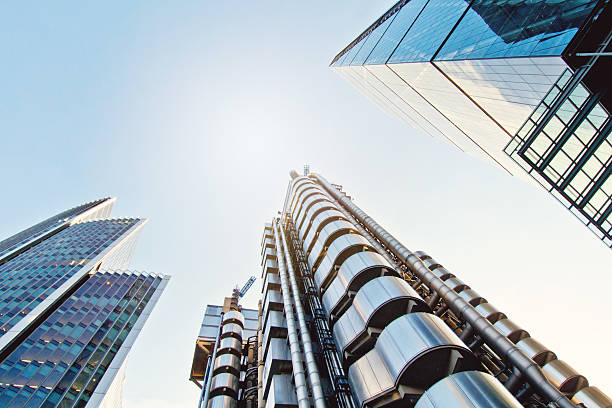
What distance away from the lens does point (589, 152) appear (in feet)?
50.4

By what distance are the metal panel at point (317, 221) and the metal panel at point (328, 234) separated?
0.72m

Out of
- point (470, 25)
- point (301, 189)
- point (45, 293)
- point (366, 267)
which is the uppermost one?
point (45, 293)

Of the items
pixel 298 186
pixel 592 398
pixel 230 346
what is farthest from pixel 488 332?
pixel 298 186

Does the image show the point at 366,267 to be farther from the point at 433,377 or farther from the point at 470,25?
the point at 470,25

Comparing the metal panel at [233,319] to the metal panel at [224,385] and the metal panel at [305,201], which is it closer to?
the metal panel at [224,385]

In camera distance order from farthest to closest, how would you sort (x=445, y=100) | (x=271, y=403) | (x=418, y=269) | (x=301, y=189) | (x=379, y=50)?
(x=379, y=50) < (x=301, y=189) < (x=445, y=100) < (x=418, y=269) < (x=271, y=403)

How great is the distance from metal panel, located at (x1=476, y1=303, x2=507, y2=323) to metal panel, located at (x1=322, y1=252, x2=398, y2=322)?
39.5 feet

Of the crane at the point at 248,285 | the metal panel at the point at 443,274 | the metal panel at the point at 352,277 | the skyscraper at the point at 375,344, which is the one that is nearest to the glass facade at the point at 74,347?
the skyscraper at the point at 375,344

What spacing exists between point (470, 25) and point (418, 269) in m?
19.3

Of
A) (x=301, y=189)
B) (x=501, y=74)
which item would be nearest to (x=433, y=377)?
(x=501, y=74)

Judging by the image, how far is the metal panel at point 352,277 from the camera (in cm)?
1980

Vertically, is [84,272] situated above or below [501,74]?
above

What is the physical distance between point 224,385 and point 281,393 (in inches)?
346

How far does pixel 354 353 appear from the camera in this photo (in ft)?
58.0
